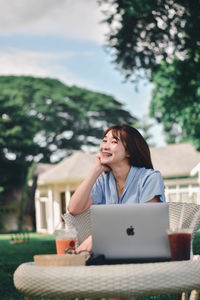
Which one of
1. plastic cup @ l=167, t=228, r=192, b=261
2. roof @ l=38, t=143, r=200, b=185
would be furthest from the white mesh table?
roof @ l=38, t=143, r=200, b=185

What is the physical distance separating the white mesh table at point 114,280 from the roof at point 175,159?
94.4ft

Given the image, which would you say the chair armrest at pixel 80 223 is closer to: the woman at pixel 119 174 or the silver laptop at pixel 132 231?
the woman at pixel 119 174

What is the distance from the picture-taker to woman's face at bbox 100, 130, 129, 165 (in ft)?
10.8

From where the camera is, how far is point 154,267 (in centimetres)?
228

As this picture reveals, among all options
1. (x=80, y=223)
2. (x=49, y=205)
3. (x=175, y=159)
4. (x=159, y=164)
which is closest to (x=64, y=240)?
(x=80, y=223)

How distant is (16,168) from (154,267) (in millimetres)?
36624

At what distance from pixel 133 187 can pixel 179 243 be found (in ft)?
2.78

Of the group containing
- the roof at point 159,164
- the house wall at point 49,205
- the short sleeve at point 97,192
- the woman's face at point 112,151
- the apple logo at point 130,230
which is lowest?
the house wall at point 49,205

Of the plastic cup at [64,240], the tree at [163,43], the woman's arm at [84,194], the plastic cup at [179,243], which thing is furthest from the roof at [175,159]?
the plastic cup at [179,243]

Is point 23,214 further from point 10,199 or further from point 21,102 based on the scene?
point 21,102

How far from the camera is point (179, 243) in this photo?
2.47 m

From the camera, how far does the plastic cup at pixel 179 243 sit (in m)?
2.46

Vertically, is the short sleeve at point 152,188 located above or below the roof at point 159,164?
above

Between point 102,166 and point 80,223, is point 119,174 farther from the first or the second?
point 80,223
